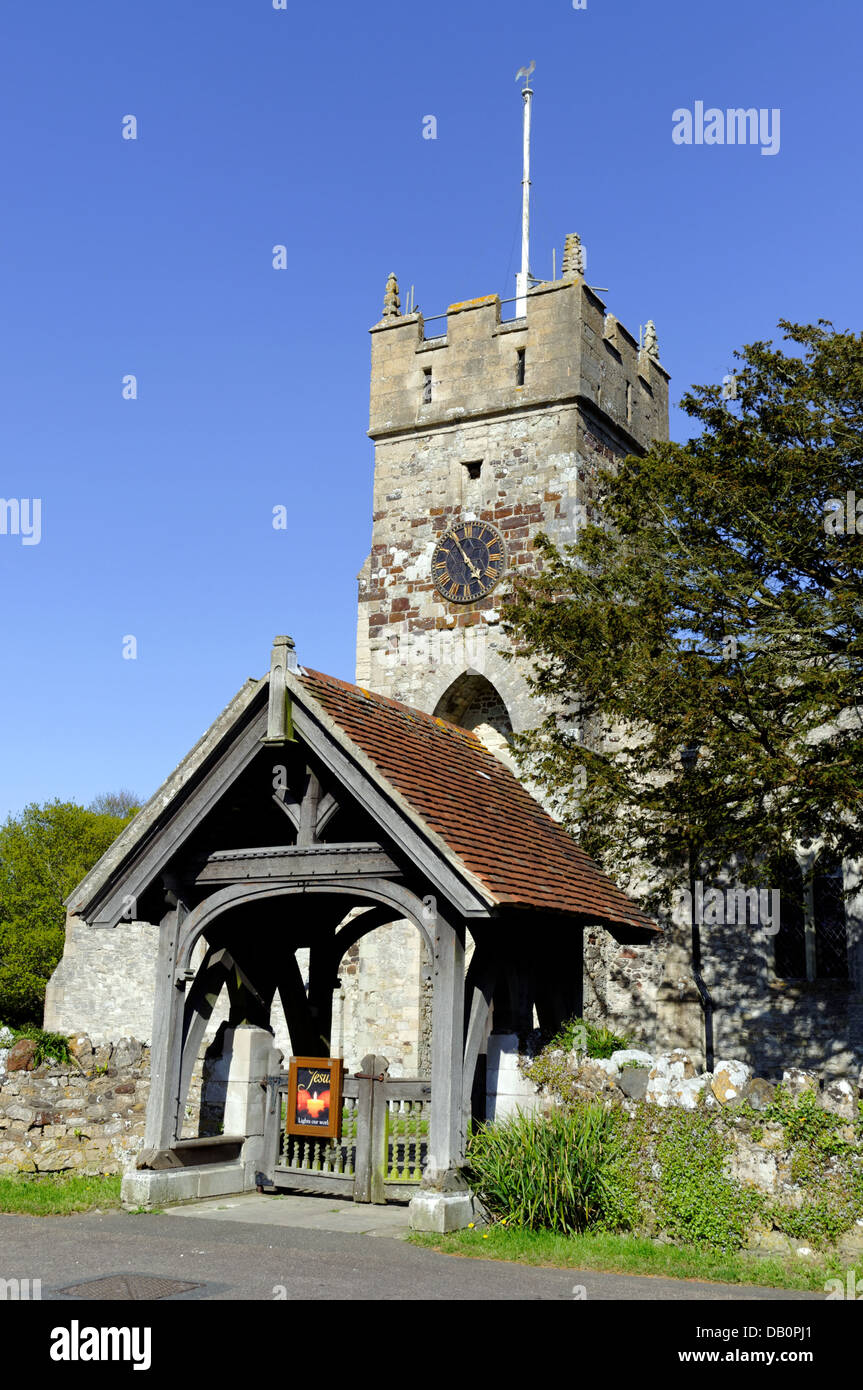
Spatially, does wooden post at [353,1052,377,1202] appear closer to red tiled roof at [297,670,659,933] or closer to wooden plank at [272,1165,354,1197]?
wooden plank at [272,1165,354,1197]

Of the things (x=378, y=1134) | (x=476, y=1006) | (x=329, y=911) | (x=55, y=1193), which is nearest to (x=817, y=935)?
(x=329, y=911)

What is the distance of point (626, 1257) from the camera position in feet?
28.3

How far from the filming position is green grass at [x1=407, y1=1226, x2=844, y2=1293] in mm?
8258

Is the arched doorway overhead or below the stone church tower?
below

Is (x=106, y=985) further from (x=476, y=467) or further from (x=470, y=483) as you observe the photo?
(x=476, y=467)

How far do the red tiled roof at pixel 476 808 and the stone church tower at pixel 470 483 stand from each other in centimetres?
973

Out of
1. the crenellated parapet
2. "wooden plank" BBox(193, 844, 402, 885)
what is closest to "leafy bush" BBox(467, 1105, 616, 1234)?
"wooden plank" BBox(193, 844, 402, 885)

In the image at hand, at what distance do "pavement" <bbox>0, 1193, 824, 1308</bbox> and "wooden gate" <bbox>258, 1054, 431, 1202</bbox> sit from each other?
544 millimetres

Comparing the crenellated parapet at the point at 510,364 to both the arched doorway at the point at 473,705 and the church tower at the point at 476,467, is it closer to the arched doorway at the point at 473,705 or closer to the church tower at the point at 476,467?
the church tower at the point at 476,467

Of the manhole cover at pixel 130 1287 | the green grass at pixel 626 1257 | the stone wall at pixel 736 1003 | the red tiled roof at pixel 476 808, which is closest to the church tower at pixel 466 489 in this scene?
the stone wall at pixel 736 1003

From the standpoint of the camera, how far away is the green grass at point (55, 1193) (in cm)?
1072

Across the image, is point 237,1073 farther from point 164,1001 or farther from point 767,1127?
point 767,1127

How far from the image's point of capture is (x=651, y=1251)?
28.8ft
